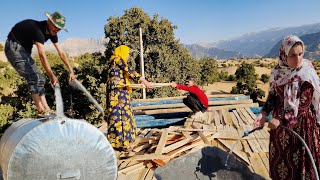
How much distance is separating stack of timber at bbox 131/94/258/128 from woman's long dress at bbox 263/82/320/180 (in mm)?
5404

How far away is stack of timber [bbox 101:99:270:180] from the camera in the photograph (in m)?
5.30

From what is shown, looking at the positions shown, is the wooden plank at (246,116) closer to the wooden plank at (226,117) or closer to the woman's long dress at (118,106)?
the wooden plank at (226,117)

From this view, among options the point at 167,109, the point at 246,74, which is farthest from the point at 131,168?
the point at 246,74

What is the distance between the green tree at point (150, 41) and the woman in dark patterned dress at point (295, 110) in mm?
20598

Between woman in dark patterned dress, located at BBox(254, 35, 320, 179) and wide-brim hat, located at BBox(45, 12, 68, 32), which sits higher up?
wide-brim hat, located at BBox(45, 12, 68, 32)

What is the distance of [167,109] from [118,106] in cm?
394

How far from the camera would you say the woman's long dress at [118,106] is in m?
5.88

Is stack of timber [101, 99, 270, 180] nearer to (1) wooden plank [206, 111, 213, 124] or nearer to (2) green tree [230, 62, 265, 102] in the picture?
(1) wooden plank [206, 111, 213, 124]

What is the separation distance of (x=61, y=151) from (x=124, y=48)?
312 cm

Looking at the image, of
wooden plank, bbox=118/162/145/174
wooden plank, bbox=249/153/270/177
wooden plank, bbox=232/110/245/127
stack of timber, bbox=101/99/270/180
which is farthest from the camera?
wooden plank, bbox=232/110/245/127

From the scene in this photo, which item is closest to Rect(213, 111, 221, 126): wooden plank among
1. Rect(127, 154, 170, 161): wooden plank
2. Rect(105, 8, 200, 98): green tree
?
Rect(127, 154, 170, 161): wooden plank

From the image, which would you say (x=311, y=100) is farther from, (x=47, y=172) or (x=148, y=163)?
(x=148, y=163)

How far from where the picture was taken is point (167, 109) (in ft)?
32.0

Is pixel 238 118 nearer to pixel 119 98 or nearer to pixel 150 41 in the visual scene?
pixel 119 98
